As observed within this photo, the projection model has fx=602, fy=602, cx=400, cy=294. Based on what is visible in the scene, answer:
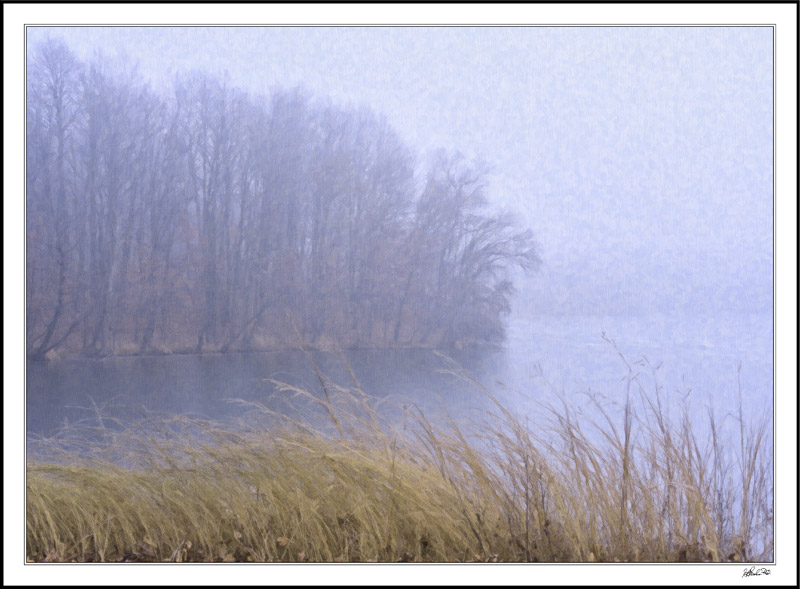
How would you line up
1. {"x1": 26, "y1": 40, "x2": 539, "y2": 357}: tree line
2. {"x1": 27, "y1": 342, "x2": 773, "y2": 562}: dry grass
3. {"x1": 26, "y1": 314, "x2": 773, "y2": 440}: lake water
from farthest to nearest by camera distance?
{"x1": 26, "y1": 40, "x2": 539, "y2": 357}: tree line → {"x1": 26, "y1": 314, "x2": 773, "y2": 440}: lake water → {"x1": 27, "y1": 342, "x2": 773, "y2": 562}: dry grass

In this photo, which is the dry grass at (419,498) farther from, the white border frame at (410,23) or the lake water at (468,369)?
the lake water at (468,369)

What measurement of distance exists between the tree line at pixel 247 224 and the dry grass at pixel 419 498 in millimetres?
671

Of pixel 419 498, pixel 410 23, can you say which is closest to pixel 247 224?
pixel 410 23

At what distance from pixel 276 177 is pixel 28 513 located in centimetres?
173

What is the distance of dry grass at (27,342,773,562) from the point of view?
1.96 metres

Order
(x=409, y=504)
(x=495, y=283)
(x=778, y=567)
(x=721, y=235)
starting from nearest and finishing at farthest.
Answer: (x=409, y=504) < (x=778, y=567) < (x=721, y=235) < (x=495, y=283)

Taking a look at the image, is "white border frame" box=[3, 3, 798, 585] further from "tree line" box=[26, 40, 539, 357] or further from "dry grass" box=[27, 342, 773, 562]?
"tree line" box=[26, 40, 539, 357]

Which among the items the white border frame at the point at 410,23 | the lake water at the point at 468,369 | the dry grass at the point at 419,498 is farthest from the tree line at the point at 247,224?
the dry grass at the point at 419,498

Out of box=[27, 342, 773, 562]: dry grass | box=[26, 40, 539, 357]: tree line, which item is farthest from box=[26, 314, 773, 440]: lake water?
box=[27, 342, 773, 562]: dry grass

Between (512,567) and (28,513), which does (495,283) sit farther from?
(28,513)

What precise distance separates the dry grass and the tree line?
0.67 meters

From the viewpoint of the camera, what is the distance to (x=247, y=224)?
9.41 feet

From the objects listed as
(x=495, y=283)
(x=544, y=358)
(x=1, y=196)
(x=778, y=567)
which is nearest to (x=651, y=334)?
(x=544, y=358)

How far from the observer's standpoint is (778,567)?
210 centimetres
